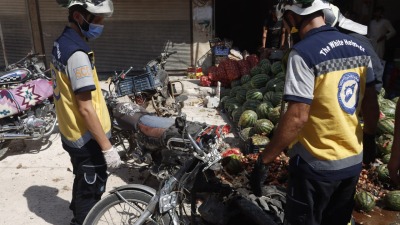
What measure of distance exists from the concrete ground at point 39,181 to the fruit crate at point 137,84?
5.11 feet

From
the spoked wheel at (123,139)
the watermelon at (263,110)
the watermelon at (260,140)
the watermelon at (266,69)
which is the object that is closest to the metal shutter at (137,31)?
the watermelon at (266,69)

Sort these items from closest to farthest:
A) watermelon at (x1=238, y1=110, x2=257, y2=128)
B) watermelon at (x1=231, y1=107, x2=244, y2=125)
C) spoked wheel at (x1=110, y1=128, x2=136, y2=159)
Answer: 1. spoked wheel at (x1=110, y1=128, x2=136, y2=159)
2. watermelon at (x1=238, y1=110, x2=257, y2=128)
3. watermelon at (x1=231, y1=107, x2=244, y2=125)

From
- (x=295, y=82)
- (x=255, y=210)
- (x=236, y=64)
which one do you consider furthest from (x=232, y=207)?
(x=236, y=64)

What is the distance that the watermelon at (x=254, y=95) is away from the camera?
6.88 metres

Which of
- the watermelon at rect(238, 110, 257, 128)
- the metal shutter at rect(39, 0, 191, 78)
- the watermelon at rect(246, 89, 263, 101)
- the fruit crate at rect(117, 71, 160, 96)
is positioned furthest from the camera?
the metal shutter at rect(39, 0, 191, 78)

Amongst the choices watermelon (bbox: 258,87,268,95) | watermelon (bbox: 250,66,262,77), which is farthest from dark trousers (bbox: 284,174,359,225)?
watermelon (bbox: 250,66,262,77)

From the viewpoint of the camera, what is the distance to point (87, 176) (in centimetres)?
327

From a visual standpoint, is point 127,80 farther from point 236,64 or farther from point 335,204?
point 335,204

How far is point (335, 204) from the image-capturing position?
8.78 feet

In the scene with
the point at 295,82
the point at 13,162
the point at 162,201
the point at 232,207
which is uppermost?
the point at 295,82

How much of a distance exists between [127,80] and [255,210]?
4722 mm

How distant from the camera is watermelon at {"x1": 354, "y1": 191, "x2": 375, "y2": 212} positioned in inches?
162

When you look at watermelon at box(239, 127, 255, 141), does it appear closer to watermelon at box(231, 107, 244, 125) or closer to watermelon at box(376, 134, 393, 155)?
watermelon at box(231, 107, 244, 125)

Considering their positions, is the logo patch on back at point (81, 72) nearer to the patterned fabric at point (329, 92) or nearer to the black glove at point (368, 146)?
the patterned fabric at point (329, 92)
